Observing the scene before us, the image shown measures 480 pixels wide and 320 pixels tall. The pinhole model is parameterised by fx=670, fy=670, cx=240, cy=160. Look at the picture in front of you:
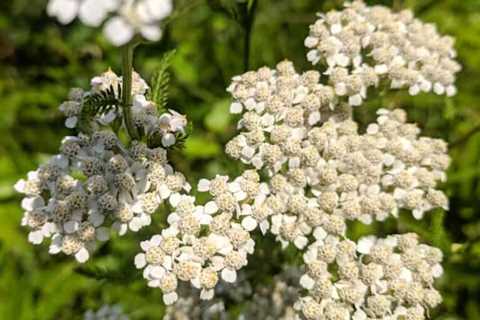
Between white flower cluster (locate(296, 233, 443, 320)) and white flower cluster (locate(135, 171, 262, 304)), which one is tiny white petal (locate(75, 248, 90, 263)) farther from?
white flower cluster (locate(296, 233, 443, 320))

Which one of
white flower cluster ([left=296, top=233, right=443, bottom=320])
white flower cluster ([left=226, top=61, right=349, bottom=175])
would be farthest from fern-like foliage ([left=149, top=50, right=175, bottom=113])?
white flower cluster ([left=296, top=233, right=443, bottom=320])

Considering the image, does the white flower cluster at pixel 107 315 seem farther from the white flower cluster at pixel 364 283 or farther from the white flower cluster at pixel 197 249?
the white flower cluster at pixel 364 283

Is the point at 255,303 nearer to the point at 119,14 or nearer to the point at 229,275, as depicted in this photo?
the point at 229,275

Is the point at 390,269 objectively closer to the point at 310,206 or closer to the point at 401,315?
the point at 401,315

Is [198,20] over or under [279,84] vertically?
over

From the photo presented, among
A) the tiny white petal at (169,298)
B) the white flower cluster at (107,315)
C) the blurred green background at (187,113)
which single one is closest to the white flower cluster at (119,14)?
the tiny white petal at (169,298)

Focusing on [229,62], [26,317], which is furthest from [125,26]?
[229,62]
